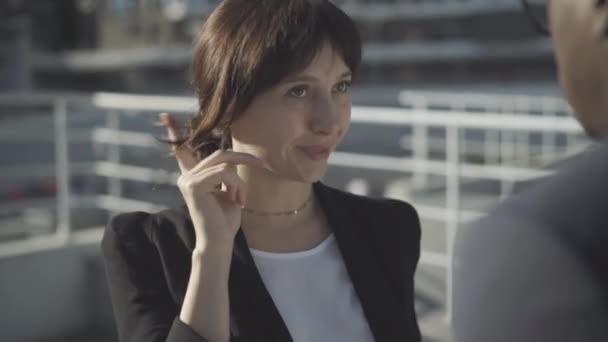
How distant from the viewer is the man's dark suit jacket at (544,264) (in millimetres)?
732

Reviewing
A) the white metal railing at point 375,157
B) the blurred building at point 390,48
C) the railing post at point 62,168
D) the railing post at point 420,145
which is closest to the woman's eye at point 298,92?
the white metal railing at point 375,157

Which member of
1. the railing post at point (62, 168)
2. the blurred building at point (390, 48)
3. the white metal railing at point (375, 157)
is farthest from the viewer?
the blurred building at point (390, 48)

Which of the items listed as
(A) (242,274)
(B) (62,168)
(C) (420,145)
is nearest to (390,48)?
(C) (420,145)

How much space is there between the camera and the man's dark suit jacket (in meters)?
0.73

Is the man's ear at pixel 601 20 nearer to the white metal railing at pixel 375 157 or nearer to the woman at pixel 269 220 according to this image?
the woman at pixel 269 220

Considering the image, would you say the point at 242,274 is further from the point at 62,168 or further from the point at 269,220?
the point at 62,168

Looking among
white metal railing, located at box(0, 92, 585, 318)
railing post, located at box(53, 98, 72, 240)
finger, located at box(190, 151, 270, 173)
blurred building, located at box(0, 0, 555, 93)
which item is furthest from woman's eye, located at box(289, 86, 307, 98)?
blurred building, located at box(0, 0, 555, 93)

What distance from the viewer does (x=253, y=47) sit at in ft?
5.74

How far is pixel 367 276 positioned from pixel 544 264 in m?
1.07

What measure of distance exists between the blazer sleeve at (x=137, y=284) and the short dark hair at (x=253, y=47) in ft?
0.66

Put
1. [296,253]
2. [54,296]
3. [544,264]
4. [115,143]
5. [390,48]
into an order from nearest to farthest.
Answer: [544,264] → [296,253] → [54,296] → [115,143] → [390,48]

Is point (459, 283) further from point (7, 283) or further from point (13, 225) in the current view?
point (13, 225)

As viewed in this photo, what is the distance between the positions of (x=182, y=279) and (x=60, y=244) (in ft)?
12.6

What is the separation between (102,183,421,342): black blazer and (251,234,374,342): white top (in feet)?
0.08
